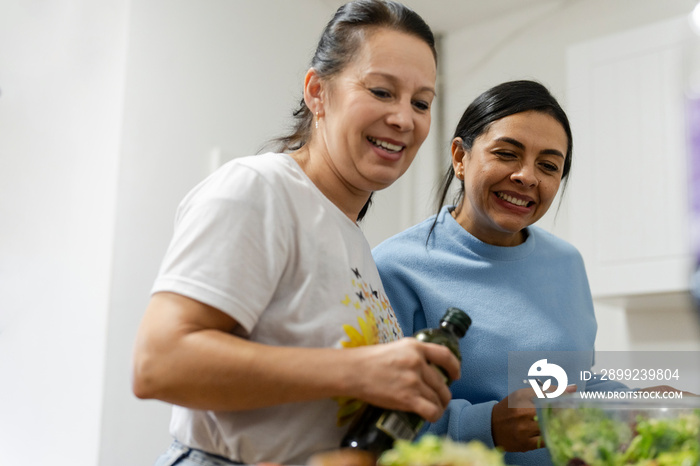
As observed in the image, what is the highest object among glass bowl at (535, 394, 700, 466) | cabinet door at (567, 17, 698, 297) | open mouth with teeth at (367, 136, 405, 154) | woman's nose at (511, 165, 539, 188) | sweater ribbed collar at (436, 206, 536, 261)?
cabinet door at (567, 17, 698, 297)

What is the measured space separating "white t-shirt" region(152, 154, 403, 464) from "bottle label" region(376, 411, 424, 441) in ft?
0.29

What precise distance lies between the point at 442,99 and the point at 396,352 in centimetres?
268

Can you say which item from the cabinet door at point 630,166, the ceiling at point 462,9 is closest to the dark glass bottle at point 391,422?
the cabinet door at point 630,166

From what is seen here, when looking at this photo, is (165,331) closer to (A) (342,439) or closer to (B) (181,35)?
(A) (342,439)

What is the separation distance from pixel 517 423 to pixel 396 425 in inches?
15.7

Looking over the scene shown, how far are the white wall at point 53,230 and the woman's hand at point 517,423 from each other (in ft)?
4.26

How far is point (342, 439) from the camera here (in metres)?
0.73

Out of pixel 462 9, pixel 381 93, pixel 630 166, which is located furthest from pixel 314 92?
pixel 462 9

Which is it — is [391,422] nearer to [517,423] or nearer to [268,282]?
[268,282]

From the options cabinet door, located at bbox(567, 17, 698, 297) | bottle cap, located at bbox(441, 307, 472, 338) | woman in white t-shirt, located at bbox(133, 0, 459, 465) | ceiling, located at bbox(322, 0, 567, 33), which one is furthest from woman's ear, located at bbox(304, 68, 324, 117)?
ceiling, located at bbox(322, 0, 567, 33)

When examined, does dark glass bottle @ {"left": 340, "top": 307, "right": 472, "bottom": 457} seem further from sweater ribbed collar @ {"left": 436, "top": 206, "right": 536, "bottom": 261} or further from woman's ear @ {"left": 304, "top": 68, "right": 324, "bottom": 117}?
sweater ribbed collar @ {"left": 436, "top": 206, "right": 536, "bottom": 261}

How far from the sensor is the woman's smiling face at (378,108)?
90 centimetres

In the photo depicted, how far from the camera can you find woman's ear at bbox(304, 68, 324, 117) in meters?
0.98

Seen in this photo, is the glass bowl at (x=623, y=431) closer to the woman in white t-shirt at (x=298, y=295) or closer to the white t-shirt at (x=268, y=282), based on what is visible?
the woman in white t-shirt at (x=298, y=295)
